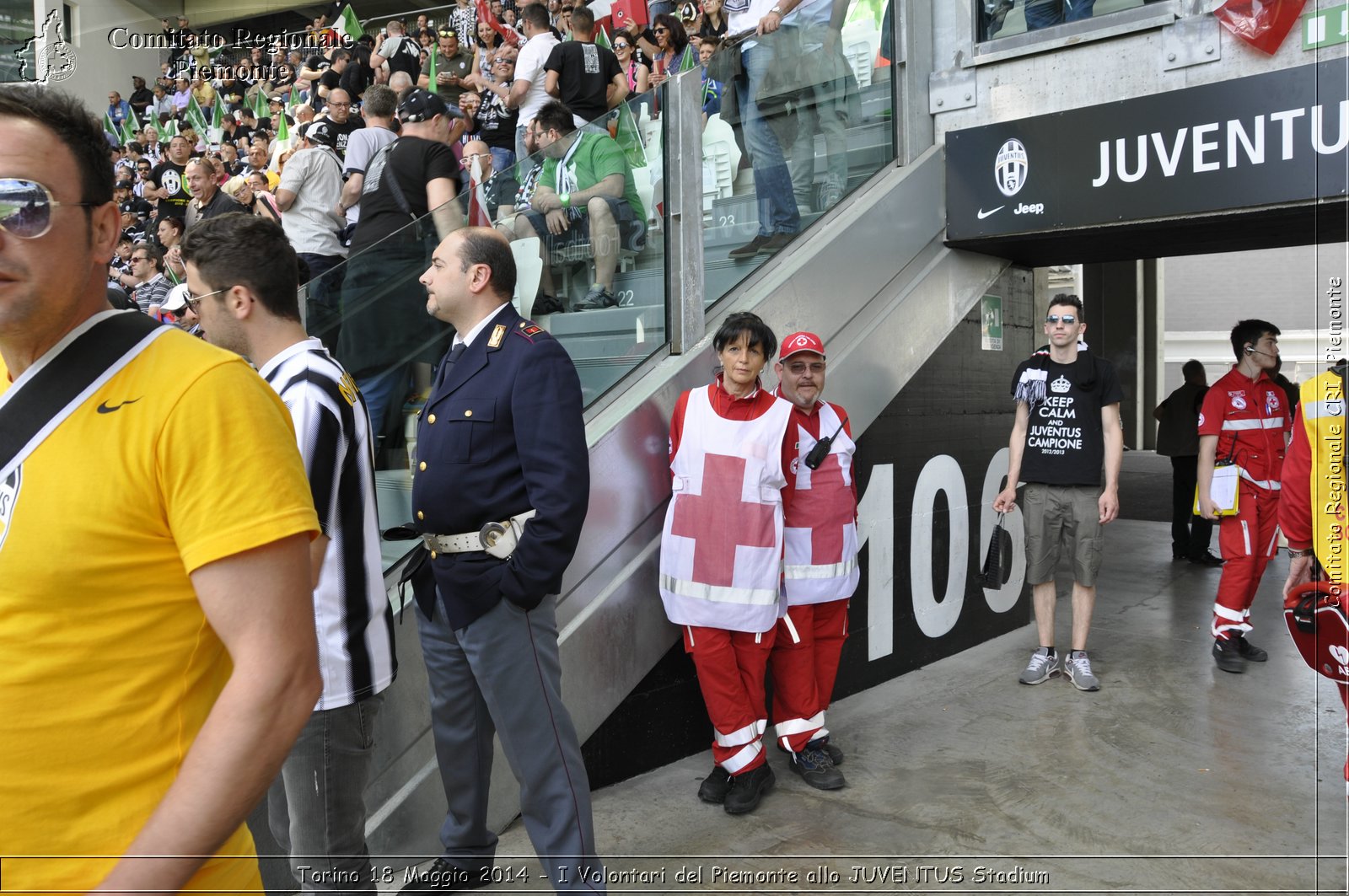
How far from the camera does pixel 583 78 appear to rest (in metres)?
7.05

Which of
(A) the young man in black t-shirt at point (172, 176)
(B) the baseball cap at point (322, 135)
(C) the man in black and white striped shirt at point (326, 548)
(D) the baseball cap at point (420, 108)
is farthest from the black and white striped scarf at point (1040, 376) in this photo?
(A) the young man in black t-shirt at point (172, 176)

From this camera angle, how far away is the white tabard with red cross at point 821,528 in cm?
435

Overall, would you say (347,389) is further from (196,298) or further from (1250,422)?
(1250,422)

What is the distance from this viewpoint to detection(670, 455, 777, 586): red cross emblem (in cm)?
405

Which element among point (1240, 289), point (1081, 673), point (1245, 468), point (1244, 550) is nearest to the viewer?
point (1081, 673)

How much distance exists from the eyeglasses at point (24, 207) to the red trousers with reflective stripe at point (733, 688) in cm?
317

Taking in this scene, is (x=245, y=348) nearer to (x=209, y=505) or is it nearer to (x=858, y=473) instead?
(x=209, y=505)

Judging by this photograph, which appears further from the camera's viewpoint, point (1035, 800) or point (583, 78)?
point (583, 78)

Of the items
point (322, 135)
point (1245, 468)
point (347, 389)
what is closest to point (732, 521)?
point (347, 389)

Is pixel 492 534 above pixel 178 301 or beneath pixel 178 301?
→ beneath

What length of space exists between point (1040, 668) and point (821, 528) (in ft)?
6.89

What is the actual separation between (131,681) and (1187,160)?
5150 mm

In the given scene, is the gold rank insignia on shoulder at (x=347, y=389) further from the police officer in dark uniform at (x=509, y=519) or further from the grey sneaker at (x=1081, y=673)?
the grey sneaker at (x=1081, y=673)

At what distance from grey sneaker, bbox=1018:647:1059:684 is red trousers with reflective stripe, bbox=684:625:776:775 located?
7.20ft
